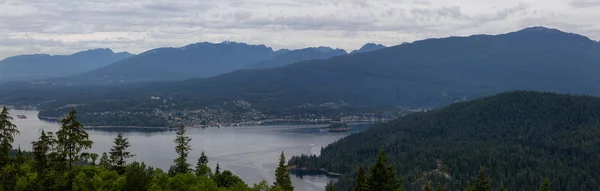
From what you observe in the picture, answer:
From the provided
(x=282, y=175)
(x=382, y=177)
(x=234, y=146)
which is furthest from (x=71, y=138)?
(x=234, y=146)

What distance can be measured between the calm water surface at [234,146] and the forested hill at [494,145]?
879 centimetres

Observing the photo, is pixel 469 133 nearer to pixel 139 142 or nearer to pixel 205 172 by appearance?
pixel 139 142

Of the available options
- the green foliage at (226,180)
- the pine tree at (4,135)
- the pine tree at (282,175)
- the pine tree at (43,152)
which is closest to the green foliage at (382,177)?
the green foliage at (226,180)

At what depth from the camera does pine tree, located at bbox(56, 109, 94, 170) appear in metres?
31.5

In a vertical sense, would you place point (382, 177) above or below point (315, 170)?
above

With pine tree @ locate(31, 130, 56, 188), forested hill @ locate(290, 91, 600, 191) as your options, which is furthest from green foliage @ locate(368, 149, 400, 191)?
forested hill @ locate(290, 91, 600, 191)

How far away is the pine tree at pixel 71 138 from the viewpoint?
31.5 metres

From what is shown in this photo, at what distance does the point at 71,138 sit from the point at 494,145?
352 feet

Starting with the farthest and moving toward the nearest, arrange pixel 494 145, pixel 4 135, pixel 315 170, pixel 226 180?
pixel 494 145 → pixel 315 170 → pixel 226 180 → pixel 4 135

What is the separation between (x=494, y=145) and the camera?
12369 cm

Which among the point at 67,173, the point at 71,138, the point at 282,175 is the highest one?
the point at 71,138

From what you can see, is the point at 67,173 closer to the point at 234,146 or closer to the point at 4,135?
the point at 4,135

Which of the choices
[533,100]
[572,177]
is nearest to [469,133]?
[533,100]

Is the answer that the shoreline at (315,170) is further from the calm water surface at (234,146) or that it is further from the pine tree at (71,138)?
the pine tree at (71,138)
